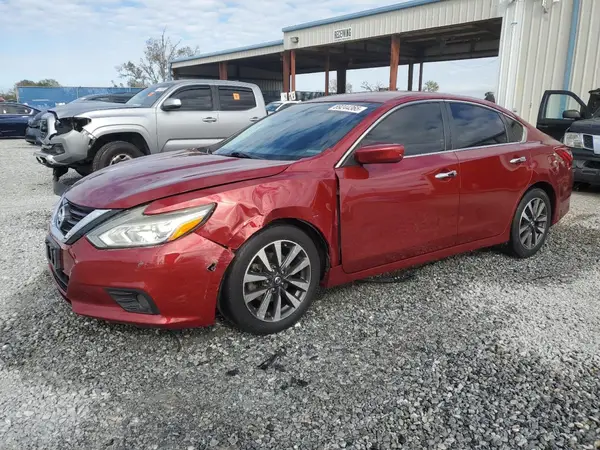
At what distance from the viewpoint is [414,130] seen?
3.71 meters

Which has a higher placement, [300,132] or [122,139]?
[300,132]

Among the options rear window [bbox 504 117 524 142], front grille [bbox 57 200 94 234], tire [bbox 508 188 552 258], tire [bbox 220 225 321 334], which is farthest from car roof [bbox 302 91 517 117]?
front grille [bbox 57 200 94 234]

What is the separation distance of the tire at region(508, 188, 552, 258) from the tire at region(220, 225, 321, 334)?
2.26m

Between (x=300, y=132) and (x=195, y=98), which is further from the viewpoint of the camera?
(x=195, y=98)

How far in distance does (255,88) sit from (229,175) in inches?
277

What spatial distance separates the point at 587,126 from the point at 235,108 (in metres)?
6.02

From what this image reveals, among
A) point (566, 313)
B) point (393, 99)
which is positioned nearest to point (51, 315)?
point (393, 99)

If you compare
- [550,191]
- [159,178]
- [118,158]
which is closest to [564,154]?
[550,191]

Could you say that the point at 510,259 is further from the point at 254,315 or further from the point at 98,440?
the point at 98,440

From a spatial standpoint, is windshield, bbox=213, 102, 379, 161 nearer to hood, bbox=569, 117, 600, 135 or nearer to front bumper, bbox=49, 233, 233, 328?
front bumper, bbox=49, 233, 233, 328

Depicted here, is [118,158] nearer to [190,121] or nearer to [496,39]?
[190,121]

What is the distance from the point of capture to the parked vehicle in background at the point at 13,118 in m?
19.0

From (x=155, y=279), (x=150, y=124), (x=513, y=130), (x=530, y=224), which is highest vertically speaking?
(x=513, y=130)

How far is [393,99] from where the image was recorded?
12.1 ft
